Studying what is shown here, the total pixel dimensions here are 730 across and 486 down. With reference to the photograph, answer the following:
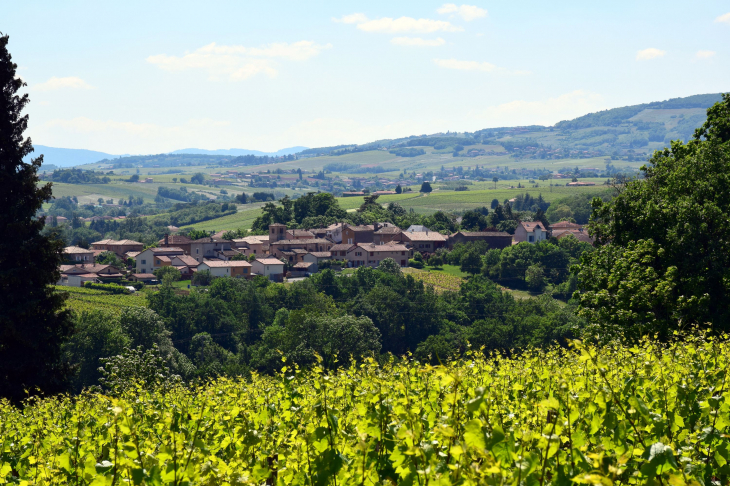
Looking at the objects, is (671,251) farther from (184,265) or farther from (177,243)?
(177,243)

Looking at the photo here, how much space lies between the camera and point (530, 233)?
410 ft

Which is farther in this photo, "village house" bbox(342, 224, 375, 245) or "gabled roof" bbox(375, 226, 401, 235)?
"village house" bbox(342, 224, 375, 245)

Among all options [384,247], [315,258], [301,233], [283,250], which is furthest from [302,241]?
[384,247]

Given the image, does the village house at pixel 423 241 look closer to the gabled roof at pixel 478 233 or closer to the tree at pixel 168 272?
the gabled roof at pixel 478 233

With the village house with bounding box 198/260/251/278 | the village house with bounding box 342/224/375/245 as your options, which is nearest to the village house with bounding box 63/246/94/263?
the village house with bounding box 198/260/251/278

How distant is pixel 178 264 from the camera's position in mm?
107562

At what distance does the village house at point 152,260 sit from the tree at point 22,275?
88117mm

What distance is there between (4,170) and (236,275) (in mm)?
78209

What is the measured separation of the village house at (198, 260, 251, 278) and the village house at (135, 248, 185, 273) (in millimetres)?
11004

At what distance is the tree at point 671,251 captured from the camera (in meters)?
17.6

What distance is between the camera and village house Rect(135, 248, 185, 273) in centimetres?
10894

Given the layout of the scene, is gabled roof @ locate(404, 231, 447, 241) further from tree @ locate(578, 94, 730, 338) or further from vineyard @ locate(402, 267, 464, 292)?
tree @ locate(578, 94, 730, 338)

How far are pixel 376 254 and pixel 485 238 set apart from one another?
77.3ft

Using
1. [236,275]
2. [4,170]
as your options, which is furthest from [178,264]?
[4,170]
